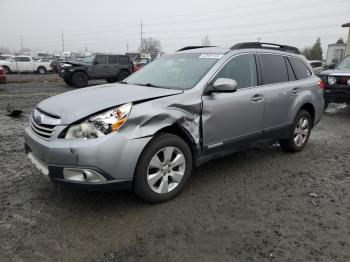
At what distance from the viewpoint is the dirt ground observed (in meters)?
2.73

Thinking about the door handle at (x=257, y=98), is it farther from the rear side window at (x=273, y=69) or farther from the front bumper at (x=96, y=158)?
the front bumper at (x=96, y=158)

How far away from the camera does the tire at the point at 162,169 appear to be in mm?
3266

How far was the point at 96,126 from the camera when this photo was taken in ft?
10.1

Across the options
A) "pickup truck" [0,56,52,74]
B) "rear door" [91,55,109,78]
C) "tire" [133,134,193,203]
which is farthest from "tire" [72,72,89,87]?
"tire" [133,134,193,203]

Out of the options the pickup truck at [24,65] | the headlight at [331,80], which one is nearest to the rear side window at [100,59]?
the headlight at [331,80]

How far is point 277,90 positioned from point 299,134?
115 cm

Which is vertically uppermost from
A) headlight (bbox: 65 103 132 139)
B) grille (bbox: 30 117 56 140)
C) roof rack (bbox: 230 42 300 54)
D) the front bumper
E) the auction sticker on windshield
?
roof rack (bbox: 230 42 300 54)

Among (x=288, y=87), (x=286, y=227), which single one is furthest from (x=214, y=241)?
(x=288, y=87)

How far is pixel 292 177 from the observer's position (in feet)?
14.5

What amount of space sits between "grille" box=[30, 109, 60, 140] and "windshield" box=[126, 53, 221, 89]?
1378mm

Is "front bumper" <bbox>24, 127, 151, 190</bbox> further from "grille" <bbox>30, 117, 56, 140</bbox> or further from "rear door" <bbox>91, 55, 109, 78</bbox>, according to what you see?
"rear door" <bbox>91, 55, 109, 78</bbox>

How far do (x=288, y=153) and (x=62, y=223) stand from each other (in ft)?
12.6

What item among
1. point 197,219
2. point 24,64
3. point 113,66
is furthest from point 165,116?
point 24,64

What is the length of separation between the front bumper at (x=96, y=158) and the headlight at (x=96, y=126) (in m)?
0.07
